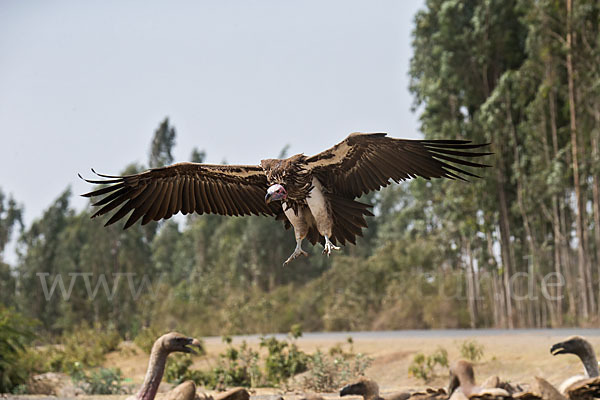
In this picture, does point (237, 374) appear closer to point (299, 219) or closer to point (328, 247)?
point (299, 219)

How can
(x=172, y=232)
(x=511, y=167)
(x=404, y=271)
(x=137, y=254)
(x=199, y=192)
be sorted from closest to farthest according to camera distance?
1. (x=199, y=192)
2. (x=511, y=167)
3. (x=404, y=271)
4. (x=137, y=254)
5. (x=172, y=232)

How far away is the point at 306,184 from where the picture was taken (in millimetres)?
4172

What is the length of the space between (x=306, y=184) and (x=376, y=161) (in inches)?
28.1

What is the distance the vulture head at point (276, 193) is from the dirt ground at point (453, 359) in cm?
414

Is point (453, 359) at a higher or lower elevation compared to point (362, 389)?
lower

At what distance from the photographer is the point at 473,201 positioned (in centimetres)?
2202

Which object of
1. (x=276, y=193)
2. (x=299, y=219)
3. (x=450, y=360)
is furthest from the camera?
(x=450, y=360)

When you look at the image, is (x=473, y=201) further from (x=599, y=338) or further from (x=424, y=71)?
(x=599, y=338)

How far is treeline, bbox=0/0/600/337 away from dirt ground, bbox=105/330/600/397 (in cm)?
659

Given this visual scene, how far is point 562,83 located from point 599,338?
1043 cm

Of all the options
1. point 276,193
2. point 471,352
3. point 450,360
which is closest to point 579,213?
point 450,360

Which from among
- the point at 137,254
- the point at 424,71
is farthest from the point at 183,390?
the point at 137,254

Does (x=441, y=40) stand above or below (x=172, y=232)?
above

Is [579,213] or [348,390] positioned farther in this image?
[579,213]
